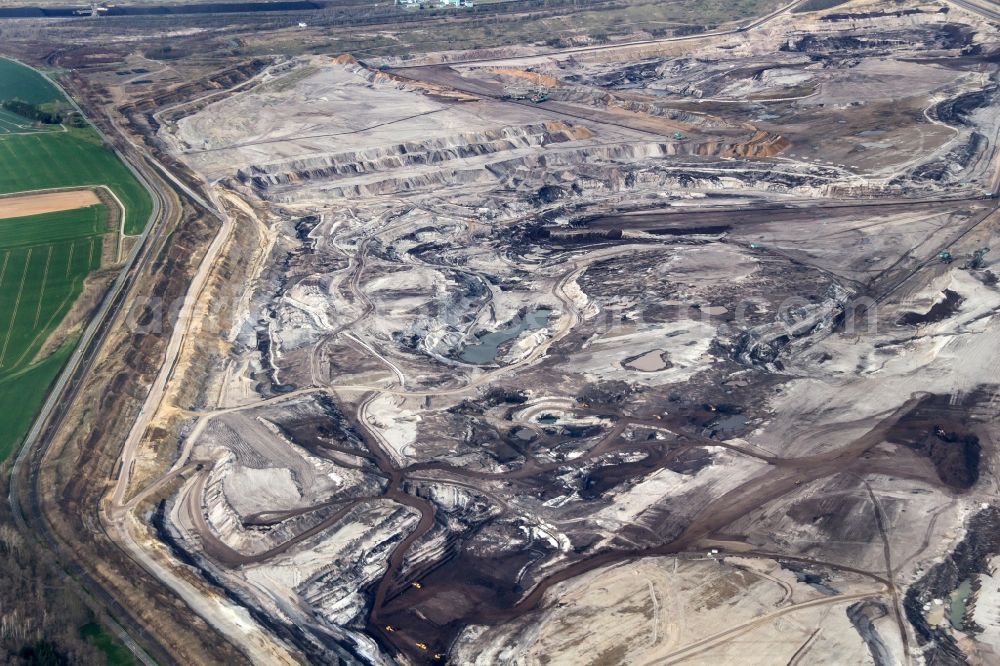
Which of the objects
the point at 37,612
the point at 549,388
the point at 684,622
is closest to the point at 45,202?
the point at 549,388

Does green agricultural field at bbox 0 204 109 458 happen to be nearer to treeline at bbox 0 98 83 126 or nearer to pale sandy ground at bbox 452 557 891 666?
treeline at bbox 0 98 83 126

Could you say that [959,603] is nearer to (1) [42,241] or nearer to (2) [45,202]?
(1) [42,241]

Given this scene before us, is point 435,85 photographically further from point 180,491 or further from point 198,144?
point 180,491

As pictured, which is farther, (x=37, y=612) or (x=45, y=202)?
(x=45, y=202)

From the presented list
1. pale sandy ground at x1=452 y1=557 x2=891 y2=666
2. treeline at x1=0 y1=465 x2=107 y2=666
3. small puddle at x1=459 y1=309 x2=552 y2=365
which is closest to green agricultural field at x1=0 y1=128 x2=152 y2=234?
small puddle at x1=459 y1=309 x2=552 y2=365

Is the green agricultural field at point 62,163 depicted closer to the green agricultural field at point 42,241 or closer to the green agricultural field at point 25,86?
the green agricultural field at point 42,241

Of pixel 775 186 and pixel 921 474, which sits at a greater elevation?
pixel 775 186

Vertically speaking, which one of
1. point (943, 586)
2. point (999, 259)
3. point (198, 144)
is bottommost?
point (943, 586)

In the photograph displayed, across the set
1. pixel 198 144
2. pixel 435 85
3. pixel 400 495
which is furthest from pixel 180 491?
pixel 435 85
